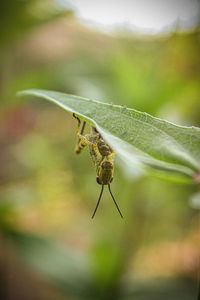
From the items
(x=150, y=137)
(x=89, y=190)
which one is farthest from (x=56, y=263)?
(x=150, y=137)

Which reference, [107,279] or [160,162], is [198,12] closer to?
[160,162]

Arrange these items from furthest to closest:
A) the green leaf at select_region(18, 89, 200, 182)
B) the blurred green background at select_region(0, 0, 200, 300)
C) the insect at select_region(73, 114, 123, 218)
Result: 1. the blurred green background at select_region(0, 0, 200, 300)
2. the insect at select_region(73, 114, 123, 218)
3. the green leaf at select_region(18, 89, 200, 182)

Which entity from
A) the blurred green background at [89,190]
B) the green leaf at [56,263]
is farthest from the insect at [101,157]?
the green leaf at [56,263]

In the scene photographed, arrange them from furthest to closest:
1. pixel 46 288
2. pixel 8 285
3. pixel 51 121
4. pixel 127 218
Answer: pixel 51 121
pixel 46 288
pixel 8 285
pixel 127 218

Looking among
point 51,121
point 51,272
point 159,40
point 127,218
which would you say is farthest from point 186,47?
point 51,272

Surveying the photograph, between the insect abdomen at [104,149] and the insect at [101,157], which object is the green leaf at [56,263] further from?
the insect abdomen at [104,149]

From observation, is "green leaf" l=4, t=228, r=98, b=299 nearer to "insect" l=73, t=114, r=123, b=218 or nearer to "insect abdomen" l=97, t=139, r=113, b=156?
"insect" l=73, t=114, r=123, b=218

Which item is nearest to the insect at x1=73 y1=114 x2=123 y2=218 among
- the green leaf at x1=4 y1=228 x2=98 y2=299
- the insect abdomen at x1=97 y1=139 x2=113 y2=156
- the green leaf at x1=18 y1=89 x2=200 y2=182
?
the insect abdomen at x1=97 y1=139 x2=113 y2=156

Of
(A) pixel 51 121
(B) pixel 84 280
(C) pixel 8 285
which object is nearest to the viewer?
(B) pixel 84 280
